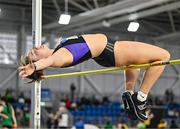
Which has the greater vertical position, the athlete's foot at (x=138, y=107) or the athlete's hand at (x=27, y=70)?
the athlete's hand at (x=27, y=70)

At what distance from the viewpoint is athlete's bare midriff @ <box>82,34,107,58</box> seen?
486 centimetres

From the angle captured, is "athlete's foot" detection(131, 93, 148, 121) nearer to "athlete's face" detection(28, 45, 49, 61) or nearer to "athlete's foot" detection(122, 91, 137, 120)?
"athlete's foot" detection(122, 91, 137, 120)

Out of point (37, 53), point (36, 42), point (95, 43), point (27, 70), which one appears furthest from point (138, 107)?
point (36, 42)

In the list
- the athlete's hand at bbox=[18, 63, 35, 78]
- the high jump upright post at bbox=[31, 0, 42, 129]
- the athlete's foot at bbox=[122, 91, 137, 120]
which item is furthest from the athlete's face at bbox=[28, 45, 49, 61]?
the high jump upright post at bbox=[31, 0, 42, 129]

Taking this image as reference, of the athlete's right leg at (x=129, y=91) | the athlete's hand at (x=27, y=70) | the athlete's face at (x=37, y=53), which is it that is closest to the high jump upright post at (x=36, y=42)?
the athlete's right leg at (x=129, y=91)

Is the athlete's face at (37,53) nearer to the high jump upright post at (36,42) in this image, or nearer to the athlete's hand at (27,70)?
the athlete's hand at (27,70)

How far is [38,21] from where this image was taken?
6562mm

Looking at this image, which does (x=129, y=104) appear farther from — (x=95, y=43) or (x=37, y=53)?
(x=37, y=53)

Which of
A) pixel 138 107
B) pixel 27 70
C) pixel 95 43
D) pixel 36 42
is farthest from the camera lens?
pixel 36 42

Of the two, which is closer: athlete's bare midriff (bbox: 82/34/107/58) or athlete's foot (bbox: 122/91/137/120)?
athlete's bare midriff (bbox: 82/34/107/58)

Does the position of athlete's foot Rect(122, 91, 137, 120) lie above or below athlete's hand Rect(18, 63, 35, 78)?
below

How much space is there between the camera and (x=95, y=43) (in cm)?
489

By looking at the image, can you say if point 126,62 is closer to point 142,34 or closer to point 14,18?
point 14,18

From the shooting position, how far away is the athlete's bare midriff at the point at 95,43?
486 cm
